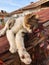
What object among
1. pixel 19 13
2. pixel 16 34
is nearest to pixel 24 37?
pixel 16 34

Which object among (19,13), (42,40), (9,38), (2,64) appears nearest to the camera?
(2,64)

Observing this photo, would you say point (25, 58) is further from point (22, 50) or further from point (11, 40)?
point (11, 40)

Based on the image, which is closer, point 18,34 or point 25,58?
point 25,58

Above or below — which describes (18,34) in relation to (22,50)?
above

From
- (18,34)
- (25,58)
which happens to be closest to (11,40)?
(18,34)

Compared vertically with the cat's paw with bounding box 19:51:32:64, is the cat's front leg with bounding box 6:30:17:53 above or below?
above

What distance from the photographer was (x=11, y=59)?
1667mm

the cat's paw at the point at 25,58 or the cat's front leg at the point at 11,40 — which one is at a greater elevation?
the cat's front leg at the point at 11,40

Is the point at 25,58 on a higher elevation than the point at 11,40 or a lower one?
lower

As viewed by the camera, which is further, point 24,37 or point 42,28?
point 42,28

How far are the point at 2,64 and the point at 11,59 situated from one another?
0.09m

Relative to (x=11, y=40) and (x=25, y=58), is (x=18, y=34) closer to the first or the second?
(x=11, y=40)

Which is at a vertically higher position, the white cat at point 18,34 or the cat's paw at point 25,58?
the white cat at point 18,34

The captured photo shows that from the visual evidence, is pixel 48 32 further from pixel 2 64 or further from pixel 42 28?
pixel 2 64
